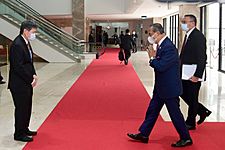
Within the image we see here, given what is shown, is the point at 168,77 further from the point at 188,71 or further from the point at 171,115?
the point at 188,71

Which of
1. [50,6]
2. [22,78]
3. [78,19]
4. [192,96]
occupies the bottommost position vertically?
[192,96]

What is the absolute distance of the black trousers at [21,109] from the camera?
511 centimetres

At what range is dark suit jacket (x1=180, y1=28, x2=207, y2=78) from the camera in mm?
5458

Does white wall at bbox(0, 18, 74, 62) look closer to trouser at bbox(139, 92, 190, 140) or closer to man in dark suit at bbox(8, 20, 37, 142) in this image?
man in dark suit at bbox(8, 20, 37, 142)

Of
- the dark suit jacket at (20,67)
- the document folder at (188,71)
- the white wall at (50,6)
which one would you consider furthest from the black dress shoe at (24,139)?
the white wall at (50,6)

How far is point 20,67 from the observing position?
16.4 ft

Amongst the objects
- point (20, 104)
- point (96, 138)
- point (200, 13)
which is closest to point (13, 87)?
point (20, 104)

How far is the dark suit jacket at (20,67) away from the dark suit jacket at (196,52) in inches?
87.0


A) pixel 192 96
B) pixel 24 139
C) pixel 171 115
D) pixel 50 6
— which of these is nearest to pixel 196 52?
pixel 192 96

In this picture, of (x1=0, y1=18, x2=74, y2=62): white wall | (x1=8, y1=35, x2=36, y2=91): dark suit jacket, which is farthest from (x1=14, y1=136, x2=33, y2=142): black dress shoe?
(x1=0, y1=18, x2=74, y2=62): white wall

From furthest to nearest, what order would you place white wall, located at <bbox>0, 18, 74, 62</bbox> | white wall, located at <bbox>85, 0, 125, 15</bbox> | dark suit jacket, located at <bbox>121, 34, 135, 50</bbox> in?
1. white wall, located at <bbox>85, 0, 125, 15</bbox>
2. white wall, located at <bbox>0, 18, 74, 62</bbox>
3. dark suit jacket, located at <bbox>121, 34, 135, 50</bbox>

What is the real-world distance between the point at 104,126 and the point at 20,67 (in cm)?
170

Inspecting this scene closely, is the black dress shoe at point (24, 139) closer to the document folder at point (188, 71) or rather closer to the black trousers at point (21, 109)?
the black trousers at point (21, 109)

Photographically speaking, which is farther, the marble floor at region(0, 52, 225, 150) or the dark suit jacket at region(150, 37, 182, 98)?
the marble floor at region(0, 52, 225, 150)
